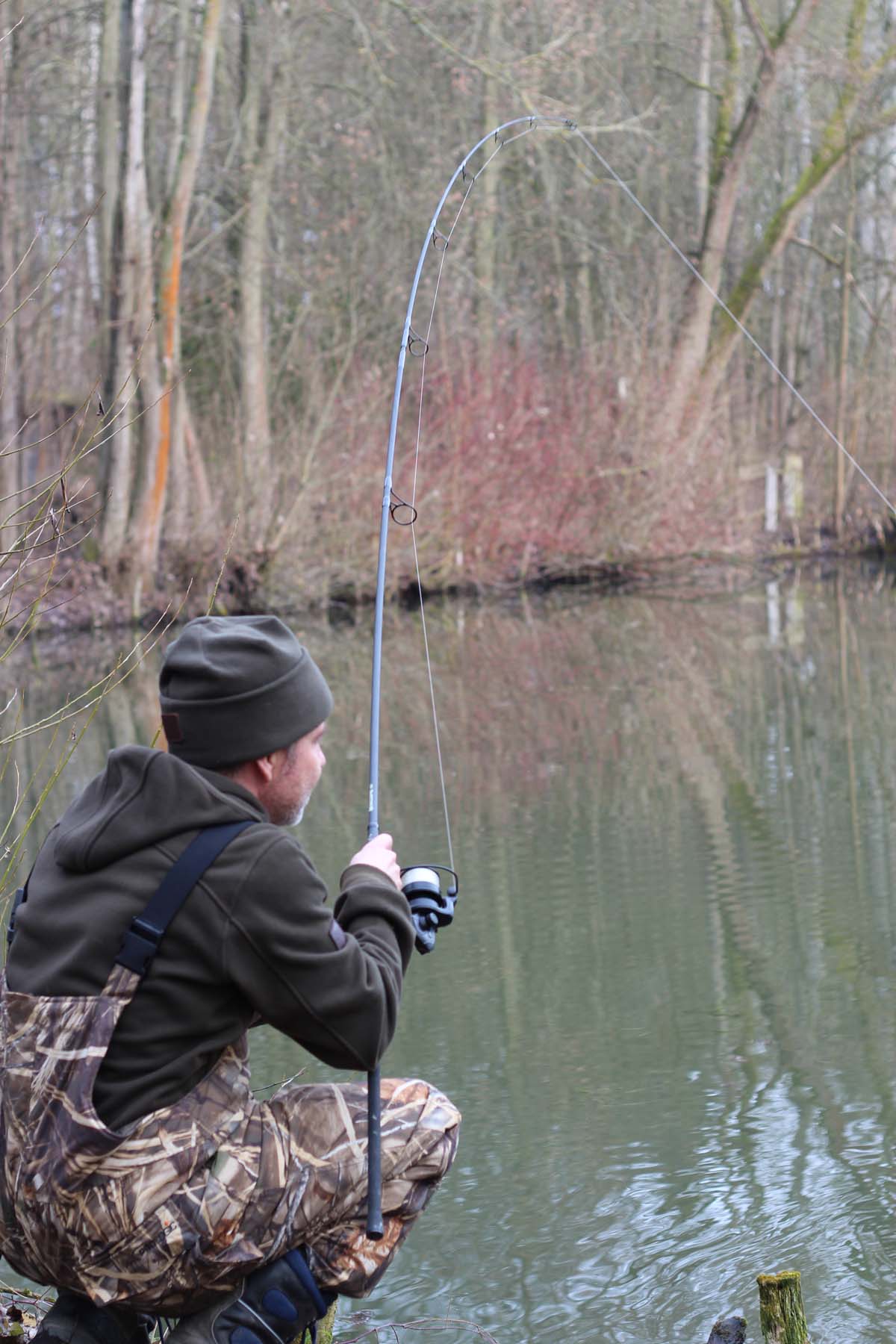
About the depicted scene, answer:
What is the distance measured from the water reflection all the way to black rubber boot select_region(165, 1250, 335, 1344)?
2.49ft

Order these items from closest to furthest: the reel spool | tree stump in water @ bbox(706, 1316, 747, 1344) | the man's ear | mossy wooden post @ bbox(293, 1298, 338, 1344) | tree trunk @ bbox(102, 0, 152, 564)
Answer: the man's ear, tree stump in water @ bbox(706, 1316, 747, 1344), mossy wooden post @ bbox(293, 1298, 338, 1344), the reel spool, tree trunk @ bbox(102, 0, 152, 564)

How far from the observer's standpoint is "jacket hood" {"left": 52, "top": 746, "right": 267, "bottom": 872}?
2234mm

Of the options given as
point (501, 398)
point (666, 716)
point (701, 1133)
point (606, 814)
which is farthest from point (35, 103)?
point (701, 1133)

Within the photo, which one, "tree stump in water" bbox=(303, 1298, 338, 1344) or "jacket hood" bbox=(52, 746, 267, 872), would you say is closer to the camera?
"jacket hood" bbox=(52, 746, 267, 872)

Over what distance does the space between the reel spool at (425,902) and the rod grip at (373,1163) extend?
417 mm

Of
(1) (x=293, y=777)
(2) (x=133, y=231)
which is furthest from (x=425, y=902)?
(2) (x=133, y=231)

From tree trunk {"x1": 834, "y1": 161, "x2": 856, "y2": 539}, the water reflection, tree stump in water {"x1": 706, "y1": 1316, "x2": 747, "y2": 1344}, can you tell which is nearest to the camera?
tree stump in water {"x1": 706, "y1": 1316, "x2": 747, "y2": 1344}

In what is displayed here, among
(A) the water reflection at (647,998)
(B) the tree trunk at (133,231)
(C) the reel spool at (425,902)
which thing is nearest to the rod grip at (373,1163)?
(C) the reel spool at (425,902)

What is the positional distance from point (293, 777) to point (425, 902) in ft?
1.55

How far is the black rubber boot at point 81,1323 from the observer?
232 centimetres

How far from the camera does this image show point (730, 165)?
23156mm

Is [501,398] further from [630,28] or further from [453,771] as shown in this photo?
[453,771]

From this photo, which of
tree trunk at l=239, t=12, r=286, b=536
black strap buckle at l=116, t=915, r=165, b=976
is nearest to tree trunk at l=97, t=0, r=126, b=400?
tree trunk at l=239, t=12, r=286, b=536

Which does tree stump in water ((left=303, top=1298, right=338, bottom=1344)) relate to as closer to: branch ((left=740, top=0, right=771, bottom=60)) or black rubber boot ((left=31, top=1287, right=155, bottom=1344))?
black rubber boot ((left=31, top=1287, right=155, bottom=1344))
